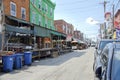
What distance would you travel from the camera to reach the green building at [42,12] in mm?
32250

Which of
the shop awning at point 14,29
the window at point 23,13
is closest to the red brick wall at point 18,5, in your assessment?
the window at point 23,13

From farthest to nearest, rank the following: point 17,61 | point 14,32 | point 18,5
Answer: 1. point 18,5
2. point 14,32
3. point 17,61

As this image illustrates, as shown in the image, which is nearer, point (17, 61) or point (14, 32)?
point (17, 61)

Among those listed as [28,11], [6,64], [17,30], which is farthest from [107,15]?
[6,64]

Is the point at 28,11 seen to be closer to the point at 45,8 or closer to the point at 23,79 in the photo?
the point at 45,8

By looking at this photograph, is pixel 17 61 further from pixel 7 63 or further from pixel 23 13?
pixel 23 13

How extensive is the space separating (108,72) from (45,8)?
35586mm

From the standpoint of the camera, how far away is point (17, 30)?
1897 centimetres

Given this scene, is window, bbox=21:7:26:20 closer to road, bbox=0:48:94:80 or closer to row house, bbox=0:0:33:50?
row house, bbox=0:0:33:50

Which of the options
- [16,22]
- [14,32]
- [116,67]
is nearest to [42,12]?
[16,22]

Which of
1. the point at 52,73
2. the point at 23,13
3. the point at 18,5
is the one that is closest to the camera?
the point at 52,73

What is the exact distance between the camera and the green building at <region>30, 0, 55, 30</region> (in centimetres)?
3225

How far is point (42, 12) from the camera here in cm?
3703

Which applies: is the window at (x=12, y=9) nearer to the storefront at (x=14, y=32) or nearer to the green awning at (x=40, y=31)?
the storefront at (x=14, y=32)
